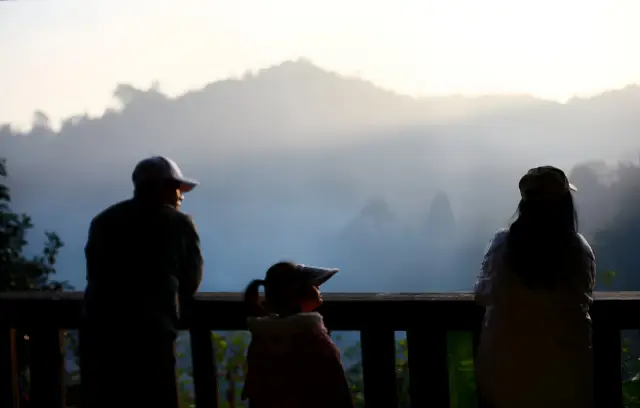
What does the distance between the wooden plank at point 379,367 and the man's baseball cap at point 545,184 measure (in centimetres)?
56

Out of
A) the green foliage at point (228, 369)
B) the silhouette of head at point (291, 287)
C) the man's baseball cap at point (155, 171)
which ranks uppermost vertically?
the man's baseball cap at point (155, 171)

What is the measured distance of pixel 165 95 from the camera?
4406 mm

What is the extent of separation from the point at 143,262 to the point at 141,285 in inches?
2.5

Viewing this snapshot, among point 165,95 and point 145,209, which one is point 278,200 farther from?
point 145,209

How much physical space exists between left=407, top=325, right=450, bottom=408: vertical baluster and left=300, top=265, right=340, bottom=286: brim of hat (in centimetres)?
30

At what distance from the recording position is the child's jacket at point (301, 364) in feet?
6.14

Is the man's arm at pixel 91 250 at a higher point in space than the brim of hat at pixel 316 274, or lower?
higher

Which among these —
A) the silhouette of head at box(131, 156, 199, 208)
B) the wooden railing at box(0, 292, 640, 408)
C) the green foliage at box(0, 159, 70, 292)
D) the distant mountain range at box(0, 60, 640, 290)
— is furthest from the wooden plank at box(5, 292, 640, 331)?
the green foliage at box(0, 159, 70, 292)

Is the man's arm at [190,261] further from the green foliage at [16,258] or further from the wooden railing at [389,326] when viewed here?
the green foliage at [16,258]

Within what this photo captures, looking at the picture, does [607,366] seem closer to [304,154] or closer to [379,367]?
[379,367]

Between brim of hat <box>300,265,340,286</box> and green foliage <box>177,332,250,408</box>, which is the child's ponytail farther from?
green foliage <box>177,332,250,408</box>

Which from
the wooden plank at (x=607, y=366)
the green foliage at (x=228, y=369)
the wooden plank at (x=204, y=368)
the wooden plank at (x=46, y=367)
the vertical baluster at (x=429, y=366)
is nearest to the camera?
the wooden plank at (x=607, y=366)

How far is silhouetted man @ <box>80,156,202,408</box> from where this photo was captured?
2.03 m

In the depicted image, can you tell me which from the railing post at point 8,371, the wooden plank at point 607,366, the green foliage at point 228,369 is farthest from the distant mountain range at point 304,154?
the wooden plank at point 607,366
